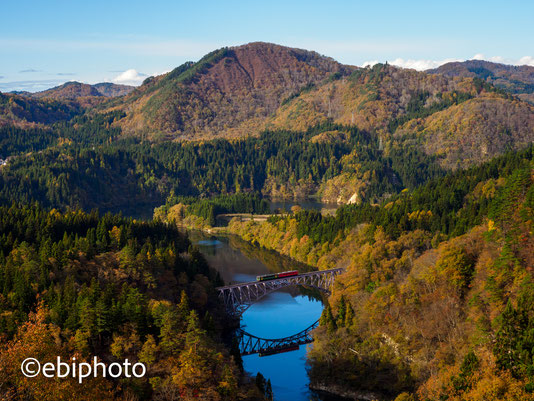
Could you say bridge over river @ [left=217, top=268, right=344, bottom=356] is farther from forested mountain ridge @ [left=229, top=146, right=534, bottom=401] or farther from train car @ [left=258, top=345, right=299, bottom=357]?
forested mountain ridge @ [left=229, top=146, right=534, bottom=401]

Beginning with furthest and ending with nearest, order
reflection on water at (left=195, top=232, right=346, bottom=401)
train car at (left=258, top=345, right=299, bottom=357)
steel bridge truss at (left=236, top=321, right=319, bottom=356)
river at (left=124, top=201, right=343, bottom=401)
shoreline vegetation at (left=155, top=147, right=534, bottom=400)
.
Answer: steel bridge truss at (left=236, top=321, right=319, bottom=356), train car at (left=258, top=345, right=299, bottom=357), reflection on water at (left=195, top=232, right=346, bottom=401), river at (left=124, top=201, right=343, bottom=401), shoreline vegetation at (left=155, top=147, right=534, bottom=400)

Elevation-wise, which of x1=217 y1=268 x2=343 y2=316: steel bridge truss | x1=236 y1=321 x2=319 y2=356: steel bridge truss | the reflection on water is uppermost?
x1=217 y1=268 x2=343 y2=316: steel bridge truss

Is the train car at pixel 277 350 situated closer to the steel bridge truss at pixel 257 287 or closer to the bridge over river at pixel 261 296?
the bridge over river at pixel 261 296

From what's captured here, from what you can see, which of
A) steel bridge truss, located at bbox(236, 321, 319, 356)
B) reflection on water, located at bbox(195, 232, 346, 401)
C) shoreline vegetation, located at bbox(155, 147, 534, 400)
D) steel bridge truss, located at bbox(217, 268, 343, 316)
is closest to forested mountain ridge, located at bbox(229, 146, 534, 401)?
shoreline vegetation, located at bbox(155, 147, 534, 400)

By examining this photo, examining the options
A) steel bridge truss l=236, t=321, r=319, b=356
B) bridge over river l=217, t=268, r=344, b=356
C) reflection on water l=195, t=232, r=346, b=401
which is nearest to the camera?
reflection on water l=195, t=232, r=346, b=401

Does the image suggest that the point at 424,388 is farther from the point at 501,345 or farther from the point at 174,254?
the point at 174,254

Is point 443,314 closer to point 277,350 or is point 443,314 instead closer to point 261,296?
point 277,350

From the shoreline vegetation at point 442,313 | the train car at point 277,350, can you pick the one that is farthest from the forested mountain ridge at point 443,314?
the train car at point 277,350

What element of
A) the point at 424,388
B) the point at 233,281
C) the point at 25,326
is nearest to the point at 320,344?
the point at 424,388

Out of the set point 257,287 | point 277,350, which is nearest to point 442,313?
point 277,350
